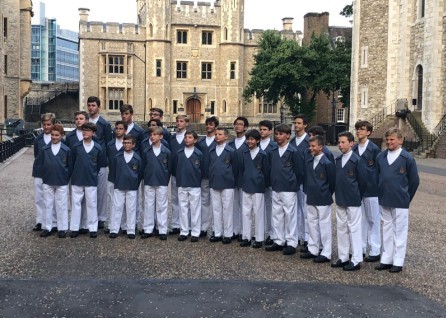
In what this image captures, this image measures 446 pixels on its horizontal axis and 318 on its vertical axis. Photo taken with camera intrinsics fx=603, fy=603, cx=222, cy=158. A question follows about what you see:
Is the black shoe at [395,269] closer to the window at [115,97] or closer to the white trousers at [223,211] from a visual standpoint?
the white trousers at [223,211]

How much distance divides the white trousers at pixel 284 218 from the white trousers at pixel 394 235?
128 cm

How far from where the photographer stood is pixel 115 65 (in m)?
58.6

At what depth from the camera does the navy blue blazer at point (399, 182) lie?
24.7 feet

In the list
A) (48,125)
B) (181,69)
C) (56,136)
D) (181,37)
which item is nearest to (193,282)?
(56,136)

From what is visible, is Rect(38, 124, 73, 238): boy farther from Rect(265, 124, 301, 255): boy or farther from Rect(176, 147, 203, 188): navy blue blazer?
Rect(265, 124, 301, 255): boy

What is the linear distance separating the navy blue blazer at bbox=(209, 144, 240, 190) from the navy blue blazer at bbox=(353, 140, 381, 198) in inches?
78.2

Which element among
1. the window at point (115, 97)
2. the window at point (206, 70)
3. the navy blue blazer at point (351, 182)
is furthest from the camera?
the window at point (206, 70)

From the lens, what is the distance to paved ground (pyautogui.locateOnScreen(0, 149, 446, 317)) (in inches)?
220

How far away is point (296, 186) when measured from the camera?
8.44 m

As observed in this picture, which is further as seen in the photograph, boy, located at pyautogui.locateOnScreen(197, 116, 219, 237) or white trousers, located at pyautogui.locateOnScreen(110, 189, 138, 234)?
boy, located at pyautogui.locateOnScreen(197, 116, 219, 237)

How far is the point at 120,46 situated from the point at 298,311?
55335 millimetres

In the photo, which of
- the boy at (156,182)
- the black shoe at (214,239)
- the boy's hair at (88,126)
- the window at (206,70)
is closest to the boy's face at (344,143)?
the black shoe at (214,239)

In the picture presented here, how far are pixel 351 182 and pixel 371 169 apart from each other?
43cm

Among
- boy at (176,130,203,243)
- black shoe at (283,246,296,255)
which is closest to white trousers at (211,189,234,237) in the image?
boy at (176,130,203,243)
